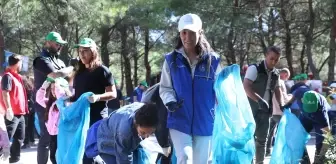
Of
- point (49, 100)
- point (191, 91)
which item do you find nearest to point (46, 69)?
point (49, 100)

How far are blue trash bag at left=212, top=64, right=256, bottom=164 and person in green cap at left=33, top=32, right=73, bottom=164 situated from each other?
2.13 m

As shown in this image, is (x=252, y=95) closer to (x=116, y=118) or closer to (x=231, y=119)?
(x=231, y=119)

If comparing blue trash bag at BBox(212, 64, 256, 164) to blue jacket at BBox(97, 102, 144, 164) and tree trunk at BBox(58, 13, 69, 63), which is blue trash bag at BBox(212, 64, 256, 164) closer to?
blue jacket at BBox(97, 102, 144, 164)

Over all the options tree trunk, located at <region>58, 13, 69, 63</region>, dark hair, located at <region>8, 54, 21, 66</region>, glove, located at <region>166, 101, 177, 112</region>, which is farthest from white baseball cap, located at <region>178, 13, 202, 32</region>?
tree trunk, located at <region>58, 13, 69, 63</region>

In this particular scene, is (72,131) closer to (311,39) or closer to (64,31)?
(64,31)

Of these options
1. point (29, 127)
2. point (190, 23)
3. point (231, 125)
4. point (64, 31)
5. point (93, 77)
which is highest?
point (64, 31)

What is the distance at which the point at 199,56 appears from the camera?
4.27 metres

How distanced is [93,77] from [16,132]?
276cm

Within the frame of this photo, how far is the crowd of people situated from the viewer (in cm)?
406

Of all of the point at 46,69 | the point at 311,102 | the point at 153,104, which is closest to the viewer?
the point at 153,104

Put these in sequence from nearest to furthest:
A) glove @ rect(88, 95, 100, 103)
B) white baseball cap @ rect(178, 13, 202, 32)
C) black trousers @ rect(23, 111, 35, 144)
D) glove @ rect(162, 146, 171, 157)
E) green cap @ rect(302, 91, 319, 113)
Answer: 1. white baseball cap @ rect(178, 13, 202, 32)
2. glove @ rect(88, 95, 100, 103)
3. glove @ rect(162, 146, 171, 157)
4. green cap @ rect(302, 91, 319, 113)
5. black trousers @ rect(23, 111, 35, 144)

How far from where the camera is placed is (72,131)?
5250mm

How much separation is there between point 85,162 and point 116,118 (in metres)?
0.88

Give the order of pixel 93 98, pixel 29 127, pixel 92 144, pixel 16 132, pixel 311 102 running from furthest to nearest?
pixel 29 127, pixel 16 132, pixel 311 102, pixel 93 98, pixel 92 144
